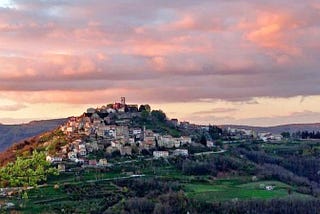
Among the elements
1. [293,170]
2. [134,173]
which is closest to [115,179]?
[134,173]

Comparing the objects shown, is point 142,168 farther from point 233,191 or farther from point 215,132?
point 215,132

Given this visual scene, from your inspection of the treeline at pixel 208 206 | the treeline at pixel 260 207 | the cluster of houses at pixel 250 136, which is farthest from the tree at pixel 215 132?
the treeline at pixel 208 206

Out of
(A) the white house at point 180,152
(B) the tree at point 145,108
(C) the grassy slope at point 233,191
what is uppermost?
(B) the tree at point 145,108

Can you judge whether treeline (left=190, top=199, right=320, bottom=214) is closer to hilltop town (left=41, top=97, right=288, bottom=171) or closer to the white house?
hilltop town (left=41, top=97, right=288, bottom=171)

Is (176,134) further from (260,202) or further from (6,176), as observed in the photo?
(260,202)

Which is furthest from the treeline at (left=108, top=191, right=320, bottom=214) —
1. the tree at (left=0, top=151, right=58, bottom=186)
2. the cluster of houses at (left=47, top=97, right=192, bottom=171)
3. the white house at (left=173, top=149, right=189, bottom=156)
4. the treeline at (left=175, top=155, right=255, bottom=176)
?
the white house at (left=173, top=149, right=189, bottom=156)

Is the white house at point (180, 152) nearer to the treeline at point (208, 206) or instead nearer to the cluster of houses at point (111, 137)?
the cluster of houses at point (111, 137)
